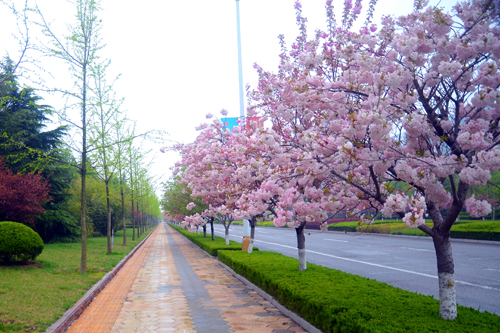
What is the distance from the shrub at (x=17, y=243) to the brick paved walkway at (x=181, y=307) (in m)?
2.93

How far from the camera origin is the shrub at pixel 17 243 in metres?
12.4

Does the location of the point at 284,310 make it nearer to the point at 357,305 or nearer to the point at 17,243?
the point at 357,305

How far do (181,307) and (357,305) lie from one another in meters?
4.11

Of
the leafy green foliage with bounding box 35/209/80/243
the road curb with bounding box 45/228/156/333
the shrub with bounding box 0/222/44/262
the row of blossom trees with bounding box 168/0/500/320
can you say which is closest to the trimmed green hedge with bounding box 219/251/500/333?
the row of blossom trees with bounding box 168/0/500/320

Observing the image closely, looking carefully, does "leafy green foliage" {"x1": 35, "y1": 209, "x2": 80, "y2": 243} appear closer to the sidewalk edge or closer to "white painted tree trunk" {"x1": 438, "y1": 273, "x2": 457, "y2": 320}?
the sidewalk edge

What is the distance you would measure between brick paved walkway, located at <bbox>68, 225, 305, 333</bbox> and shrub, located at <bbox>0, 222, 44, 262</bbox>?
293 centimetres

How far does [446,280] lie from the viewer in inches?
208

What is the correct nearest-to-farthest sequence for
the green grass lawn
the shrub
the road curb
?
the road curb
the green grass lawn
the shrub

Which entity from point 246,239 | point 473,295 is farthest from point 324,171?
point 246,239

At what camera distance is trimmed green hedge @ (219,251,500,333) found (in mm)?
4867

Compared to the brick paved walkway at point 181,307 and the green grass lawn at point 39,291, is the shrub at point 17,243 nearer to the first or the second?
the green grass lawn at point 39,291

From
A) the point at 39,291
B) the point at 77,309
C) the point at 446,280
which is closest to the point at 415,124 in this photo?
the point at 446,280

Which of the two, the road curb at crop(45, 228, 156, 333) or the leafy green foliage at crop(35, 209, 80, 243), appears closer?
the road curb at crop(45, 228, 156, 333)

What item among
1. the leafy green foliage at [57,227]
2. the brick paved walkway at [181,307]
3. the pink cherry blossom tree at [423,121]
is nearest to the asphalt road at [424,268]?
the brick paved walkway at [181,307]
